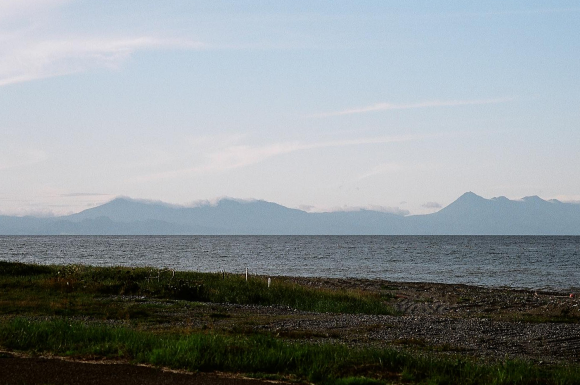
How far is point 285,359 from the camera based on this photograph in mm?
13977

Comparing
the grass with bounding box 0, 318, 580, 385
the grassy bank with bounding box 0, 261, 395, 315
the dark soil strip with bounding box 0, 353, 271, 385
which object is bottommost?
the grassy bank with bounding box 0, 261, 395, 315

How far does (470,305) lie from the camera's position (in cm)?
4012

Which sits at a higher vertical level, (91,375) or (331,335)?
(91,375)

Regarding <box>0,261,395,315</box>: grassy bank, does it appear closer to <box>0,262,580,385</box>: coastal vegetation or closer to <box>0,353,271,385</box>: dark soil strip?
<box>0,262,580,385</box>: coastal vegetation

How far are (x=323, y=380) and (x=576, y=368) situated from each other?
627cm

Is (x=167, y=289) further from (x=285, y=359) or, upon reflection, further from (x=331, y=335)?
(x=285, y=359)

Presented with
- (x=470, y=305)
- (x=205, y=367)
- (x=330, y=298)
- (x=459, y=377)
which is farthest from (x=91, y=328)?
(x=470, y=305)

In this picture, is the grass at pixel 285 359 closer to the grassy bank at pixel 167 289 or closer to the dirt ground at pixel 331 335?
the dirt ground at pixel 331 335

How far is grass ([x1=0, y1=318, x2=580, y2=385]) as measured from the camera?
12992mm

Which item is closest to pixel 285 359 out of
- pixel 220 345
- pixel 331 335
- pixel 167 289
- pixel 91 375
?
pixel 220 345

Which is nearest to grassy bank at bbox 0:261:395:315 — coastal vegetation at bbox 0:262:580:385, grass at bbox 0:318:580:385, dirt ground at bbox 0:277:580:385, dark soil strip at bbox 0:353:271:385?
coastal vegetation at bbox 0:262:580:385

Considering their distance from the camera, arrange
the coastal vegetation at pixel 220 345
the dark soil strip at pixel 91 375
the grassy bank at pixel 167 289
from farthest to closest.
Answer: the grassy bank at pixel 167 289 → the coastal vegetation at pixel 220 345 → the dark soil strip at pixel 91 375

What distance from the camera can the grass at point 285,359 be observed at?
42.6ft

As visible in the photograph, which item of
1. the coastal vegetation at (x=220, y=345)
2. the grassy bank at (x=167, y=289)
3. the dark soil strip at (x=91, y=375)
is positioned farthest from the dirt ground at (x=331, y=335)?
the grassy bank at (x=167, y=289)
